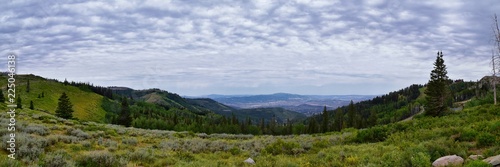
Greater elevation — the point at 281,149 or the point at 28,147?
the point at 28,147

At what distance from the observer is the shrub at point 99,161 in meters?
12.3

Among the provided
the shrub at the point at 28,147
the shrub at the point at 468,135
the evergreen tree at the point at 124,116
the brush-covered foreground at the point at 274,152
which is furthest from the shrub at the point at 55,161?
the evergreen tree at the point at 124,116

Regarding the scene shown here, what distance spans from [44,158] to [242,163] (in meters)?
7.98

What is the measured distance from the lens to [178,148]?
18844 millimetres

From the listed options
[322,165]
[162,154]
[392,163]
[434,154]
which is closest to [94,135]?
[162,154]

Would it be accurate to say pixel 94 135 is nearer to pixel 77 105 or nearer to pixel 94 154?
pixel 94 154

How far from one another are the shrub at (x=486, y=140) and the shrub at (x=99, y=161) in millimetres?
14783

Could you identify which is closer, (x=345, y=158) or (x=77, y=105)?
(x=345, y=158)

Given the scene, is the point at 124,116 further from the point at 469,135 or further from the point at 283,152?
the point at 469,135

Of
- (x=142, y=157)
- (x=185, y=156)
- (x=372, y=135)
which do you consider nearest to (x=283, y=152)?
(x=185, y=156)

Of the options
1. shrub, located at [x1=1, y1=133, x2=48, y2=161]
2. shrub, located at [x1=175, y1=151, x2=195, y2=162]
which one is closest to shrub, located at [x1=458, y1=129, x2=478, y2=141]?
shrub, located at [x1=175, y1=151, x2=195, y2=162]

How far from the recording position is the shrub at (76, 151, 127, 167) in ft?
40.4

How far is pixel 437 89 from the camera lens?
6538 cm

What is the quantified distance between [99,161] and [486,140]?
1607 centimetres
